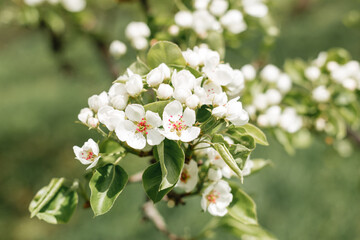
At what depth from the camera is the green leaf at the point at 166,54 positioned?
1254 mm

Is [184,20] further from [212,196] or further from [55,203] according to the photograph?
[55,203]

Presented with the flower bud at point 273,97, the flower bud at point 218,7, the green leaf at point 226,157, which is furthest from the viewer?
the flower bud at point 273,97

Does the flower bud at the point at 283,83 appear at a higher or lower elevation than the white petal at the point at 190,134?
lower

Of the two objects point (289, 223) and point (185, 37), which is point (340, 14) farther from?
point (185, 37)

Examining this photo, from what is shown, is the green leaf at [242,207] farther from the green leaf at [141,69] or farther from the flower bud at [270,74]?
the flower bud at [270,74]

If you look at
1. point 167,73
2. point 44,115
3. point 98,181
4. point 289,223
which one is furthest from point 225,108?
point 44,115

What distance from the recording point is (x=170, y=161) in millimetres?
1121

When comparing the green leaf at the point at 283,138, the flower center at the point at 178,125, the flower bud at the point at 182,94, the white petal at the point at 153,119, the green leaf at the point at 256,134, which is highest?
the flower bud at the point at 182,94

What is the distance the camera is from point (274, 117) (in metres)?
1.85

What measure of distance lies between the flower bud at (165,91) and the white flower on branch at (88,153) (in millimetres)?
250

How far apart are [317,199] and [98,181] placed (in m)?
3.82

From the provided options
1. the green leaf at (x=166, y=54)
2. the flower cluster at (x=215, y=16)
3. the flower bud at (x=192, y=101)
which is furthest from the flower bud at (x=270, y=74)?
the flower bud at (x=192, y=101)

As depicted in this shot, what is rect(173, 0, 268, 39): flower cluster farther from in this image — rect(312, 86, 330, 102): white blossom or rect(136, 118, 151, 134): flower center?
rect(136, 118, 151, 134): flower center

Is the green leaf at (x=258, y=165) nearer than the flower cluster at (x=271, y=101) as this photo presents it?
Yes
